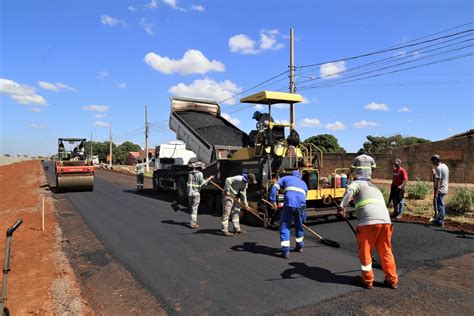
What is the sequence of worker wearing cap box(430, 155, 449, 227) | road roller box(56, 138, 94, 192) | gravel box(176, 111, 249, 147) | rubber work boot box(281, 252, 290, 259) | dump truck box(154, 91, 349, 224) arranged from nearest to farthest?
1. rubber work boot box(281, 252, 290, 259)
2. worker wearing cap box(430, 155, 449, 227)
3. dump truck box(154, 91, 349, 224)
4. gravel box(176, 111, 249, 147)
5. road roller box(56, 138, 94, 192)

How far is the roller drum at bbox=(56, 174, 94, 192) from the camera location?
17.8m

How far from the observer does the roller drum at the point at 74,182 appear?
17.8 m

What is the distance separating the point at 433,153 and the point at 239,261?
20.9m

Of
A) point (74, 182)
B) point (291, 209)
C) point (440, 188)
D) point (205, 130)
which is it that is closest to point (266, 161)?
point (291, 209)

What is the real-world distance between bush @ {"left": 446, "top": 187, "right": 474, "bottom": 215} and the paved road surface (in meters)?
2.24

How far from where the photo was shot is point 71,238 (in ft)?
28.2

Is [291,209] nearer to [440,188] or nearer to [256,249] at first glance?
[256,249]

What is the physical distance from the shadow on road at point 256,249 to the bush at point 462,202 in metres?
6.16

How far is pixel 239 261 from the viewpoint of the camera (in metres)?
6.45

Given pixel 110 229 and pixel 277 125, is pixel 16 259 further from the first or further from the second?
pixel 277 125

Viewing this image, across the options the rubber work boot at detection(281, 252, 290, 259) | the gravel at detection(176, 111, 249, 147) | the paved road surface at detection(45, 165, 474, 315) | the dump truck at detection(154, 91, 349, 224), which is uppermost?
the gravel at detection(176, 111, 249, 147)

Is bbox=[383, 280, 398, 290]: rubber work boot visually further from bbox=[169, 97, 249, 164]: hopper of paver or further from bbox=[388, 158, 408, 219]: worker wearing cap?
bbox=[169, 97, 249, 164]: hopper of paver

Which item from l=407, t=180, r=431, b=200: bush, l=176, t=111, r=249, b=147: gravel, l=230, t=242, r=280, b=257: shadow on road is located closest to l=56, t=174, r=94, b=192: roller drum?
l=176, t=111, r=249, b=147: gravel

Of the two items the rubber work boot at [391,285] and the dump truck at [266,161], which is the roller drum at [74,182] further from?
the rubber work boot at [391,285]
